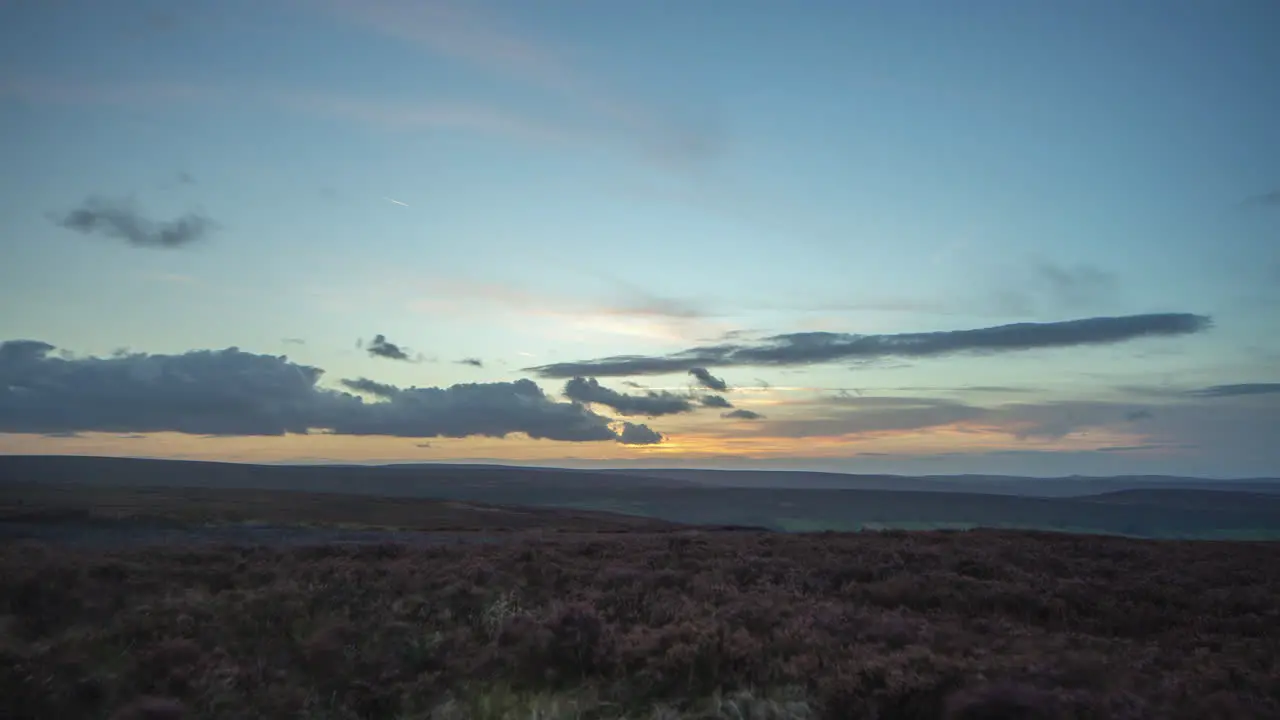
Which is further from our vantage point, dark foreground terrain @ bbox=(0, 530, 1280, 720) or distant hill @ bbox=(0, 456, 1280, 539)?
distant hill @ bbox=(0, 456, 1280, 539)

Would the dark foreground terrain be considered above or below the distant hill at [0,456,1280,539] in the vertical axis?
above

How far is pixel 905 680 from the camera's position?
880 centimetres

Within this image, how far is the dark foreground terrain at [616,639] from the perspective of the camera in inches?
344

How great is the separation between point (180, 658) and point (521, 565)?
10018 mm

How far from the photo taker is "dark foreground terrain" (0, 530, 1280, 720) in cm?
874

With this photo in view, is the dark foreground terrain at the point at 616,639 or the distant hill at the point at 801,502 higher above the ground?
the dark foreground terrain at the point at 616,639

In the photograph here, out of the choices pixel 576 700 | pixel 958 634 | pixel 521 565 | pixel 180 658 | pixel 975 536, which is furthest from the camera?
pixel 975 536

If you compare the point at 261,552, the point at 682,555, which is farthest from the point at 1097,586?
the point at 261,552

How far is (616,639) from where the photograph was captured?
1127cm

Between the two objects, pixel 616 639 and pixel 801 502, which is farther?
pixel 801 502

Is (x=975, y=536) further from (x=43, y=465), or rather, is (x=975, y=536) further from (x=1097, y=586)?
(x=43, y=465)

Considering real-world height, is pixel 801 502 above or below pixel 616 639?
below

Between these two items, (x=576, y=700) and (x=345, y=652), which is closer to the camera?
(x=576, y=700)

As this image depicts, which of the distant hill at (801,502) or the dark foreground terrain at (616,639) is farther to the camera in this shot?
the distant hill at (801,502)
